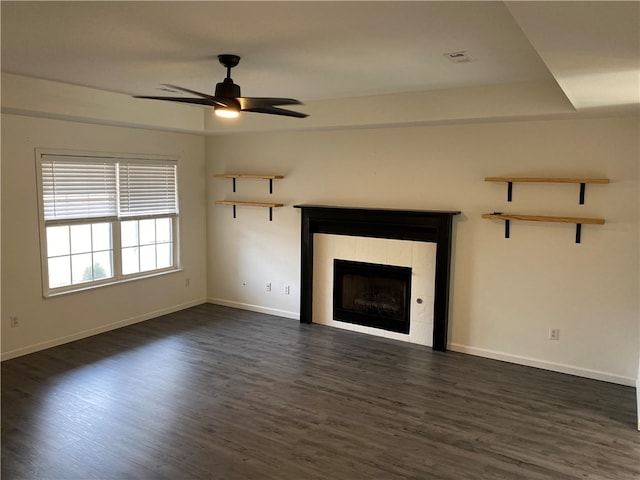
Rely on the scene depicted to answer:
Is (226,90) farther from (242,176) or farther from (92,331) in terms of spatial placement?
(92,331)

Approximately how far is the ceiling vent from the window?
3.92 metres

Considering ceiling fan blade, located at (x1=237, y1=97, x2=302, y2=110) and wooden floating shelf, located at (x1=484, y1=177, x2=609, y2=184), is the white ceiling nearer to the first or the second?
ceiling fan blade, located at (x1=237, y1=97, x2=302, y2=110)

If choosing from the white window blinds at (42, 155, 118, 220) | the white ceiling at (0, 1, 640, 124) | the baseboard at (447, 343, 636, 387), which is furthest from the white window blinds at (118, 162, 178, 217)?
the baseboard at (447, 343, 636, 387)

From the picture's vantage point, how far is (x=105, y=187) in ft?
17.8

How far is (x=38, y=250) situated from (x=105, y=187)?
3.34 feet

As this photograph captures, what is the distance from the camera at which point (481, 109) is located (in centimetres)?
438

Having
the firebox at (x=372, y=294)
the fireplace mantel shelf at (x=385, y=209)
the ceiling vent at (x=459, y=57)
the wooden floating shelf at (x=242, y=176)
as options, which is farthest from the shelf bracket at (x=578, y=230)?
the wooden floating shelf at (x=242, y=176)

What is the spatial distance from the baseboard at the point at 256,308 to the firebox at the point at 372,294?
682 millimetres

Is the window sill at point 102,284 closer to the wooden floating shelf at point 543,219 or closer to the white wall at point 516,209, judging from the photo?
the white wall at point 516,209

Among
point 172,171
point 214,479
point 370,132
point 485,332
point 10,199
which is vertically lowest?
point 214,479

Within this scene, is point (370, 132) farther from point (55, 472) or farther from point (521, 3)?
point (55, 472)

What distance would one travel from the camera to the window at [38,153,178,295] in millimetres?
4934

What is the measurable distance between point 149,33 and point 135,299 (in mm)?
3820

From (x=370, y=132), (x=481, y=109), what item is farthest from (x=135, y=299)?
(x=481, y=109)
